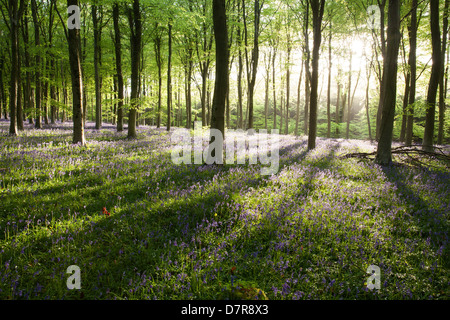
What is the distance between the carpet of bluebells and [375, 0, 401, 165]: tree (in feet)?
10.2

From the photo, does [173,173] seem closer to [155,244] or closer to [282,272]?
[155,244]

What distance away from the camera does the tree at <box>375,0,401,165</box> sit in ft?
26.8

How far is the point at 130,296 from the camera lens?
86.1 inches

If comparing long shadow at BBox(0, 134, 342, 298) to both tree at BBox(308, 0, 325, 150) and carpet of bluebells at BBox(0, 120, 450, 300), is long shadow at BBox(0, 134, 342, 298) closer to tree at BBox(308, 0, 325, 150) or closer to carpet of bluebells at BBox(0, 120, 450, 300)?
carpet of bluebells at BBox(0, 120, 450, 300)

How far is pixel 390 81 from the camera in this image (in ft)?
27.3

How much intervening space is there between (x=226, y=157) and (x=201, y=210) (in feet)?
16.2

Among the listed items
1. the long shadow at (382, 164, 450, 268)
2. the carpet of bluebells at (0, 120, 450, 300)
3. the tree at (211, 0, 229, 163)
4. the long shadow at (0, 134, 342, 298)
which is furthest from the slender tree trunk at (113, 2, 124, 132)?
the long shadow at (382, 164, 450, 268)

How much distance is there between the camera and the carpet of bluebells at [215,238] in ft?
7.96

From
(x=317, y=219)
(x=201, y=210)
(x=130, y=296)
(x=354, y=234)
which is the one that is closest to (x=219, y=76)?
(x=201, y=210)

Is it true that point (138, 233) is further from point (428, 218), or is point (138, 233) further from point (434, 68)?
point (434, 68)

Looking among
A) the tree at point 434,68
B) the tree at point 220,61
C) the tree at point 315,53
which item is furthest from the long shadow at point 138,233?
the tree at point 434,68

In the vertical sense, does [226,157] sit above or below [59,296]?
above

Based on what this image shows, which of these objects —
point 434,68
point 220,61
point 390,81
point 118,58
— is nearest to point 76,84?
point 220,61

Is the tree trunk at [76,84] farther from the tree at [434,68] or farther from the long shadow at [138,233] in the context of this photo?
the tree at [434,68]
